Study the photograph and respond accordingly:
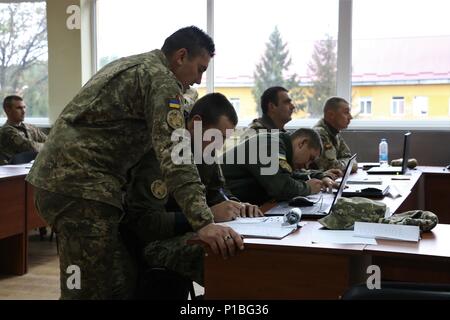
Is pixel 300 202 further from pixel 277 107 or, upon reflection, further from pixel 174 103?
pixel 277 107

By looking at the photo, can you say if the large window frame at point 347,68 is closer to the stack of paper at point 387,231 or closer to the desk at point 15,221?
the desk at point 15,221

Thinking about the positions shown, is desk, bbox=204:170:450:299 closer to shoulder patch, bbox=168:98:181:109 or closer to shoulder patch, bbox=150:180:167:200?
shoulder patch, bbox=150:180:167:200

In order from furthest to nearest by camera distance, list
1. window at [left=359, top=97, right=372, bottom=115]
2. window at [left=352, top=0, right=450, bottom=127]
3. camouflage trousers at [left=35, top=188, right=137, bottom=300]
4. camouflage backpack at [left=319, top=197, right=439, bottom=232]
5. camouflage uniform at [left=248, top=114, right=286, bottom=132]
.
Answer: window at [left=359, top=97, right=372, bottom=115]
window at [left=352, top=0, right=450, bottom=127]
camouflage uniform at [left=248, top=114, right=286, bottom=132]
camouflage backpack at [left=319, top=197, right=439, bottom=232]
camouflage trousers at [left=35, top=188, right=137, bottom=300]

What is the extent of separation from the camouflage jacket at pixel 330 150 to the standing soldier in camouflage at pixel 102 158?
9.08 ft

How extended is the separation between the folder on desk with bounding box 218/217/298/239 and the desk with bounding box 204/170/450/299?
5 centimetres

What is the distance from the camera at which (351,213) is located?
→ 80.9 inches

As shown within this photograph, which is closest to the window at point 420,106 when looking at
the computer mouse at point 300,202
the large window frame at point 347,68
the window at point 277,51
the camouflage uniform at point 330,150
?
the large window frame at point 347,68

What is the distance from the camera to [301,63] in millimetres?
6070

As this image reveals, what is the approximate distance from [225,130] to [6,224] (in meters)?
2.19

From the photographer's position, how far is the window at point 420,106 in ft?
18.6

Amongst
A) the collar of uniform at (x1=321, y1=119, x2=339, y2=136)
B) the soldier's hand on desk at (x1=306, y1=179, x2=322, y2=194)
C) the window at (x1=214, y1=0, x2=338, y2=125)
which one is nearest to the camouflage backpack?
the soldier's hand on desk at (x1=306, y1=179, x2=322, y2=194)

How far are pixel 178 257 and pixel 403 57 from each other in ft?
14.5

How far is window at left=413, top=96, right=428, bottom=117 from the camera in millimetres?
5684
